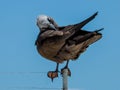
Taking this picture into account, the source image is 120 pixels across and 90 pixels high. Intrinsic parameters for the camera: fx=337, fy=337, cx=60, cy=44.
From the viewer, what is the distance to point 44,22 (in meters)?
5.13

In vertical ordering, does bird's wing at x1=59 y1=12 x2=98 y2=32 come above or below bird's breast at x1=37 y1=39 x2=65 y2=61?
above

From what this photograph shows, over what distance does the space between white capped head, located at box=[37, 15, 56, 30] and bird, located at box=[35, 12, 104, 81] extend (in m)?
0.15

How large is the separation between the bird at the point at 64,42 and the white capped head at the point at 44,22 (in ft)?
0.49

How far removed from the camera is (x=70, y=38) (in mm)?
4766

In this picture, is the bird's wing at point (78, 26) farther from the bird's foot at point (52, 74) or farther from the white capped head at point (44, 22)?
the bird's foot at point (52, 74)

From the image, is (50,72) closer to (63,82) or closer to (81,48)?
(81,48)

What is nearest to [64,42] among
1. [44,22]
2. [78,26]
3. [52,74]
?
[78,26]

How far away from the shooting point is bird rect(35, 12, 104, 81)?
4676 mm

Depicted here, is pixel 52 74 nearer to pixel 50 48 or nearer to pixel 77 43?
pixel 50 48

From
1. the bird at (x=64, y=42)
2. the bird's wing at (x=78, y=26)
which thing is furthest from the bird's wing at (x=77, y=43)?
the bird's wing at (x=78, y=26)

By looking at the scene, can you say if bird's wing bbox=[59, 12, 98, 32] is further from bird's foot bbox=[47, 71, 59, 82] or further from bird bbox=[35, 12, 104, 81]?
bird's foot bbox=[47, 71, 59, 82]

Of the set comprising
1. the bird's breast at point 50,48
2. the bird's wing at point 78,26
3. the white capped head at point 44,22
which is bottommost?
the bird's breast at point 50,48

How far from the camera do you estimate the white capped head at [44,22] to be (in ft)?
16.7

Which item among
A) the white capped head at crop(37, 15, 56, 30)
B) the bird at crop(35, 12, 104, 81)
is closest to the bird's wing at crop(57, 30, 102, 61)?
the bird at crop(35, 12, 104, 81)
